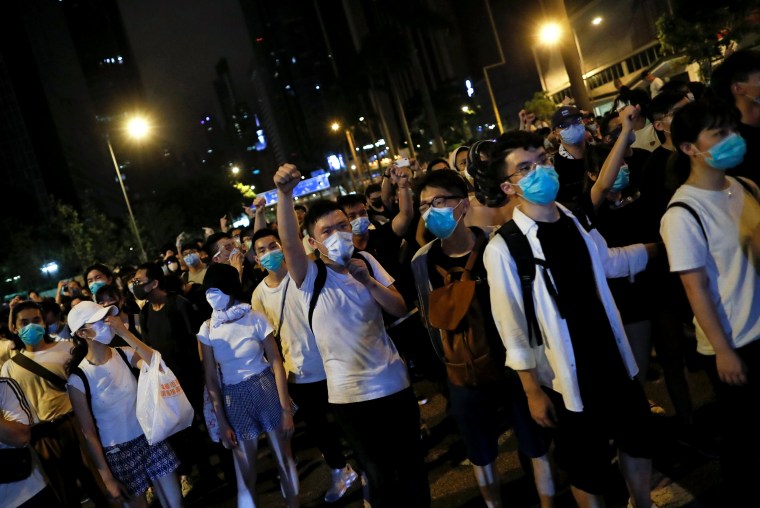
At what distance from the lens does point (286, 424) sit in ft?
14.5

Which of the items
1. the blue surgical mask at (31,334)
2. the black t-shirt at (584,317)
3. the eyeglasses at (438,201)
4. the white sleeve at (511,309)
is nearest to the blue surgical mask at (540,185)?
the black t-shirt at (584,317)

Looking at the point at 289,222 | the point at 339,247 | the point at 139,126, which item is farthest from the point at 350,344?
the point at 139,126

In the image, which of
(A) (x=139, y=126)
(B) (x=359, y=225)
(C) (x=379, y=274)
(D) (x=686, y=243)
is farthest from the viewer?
(A) (x=139, y=126)

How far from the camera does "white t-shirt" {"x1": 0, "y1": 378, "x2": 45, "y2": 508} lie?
3521mm

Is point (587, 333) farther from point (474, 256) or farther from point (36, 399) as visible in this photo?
point (36, 399)

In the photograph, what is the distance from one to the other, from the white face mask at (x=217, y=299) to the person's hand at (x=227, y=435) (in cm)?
87

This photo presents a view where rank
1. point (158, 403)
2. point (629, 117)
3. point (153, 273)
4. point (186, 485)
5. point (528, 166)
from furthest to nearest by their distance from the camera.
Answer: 1. point (186, 485)
2. point (153, 273)
3. point (158, 403)
4. point (629, 117)
5. point (528, 166)

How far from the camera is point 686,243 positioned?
287cm

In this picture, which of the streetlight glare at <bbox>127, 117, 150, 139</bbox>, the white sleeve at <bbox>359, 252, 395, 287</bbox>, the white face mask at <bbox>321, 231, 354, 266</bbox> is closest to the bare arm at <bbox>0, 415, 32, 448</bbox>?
the white face mask at <bbox>321, 231, 354, 266</bbox>

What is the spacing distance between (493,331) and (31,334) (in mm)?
4268

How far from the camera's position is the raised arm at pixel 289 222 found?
3.37 meters

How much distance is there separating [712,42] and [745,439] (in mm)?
20060

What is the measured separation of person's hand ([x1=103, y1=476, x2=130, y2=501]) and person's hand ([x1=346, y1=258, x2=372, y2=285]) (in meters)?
2.40

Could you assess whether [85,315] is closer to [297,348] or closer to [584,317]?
[297,348]
